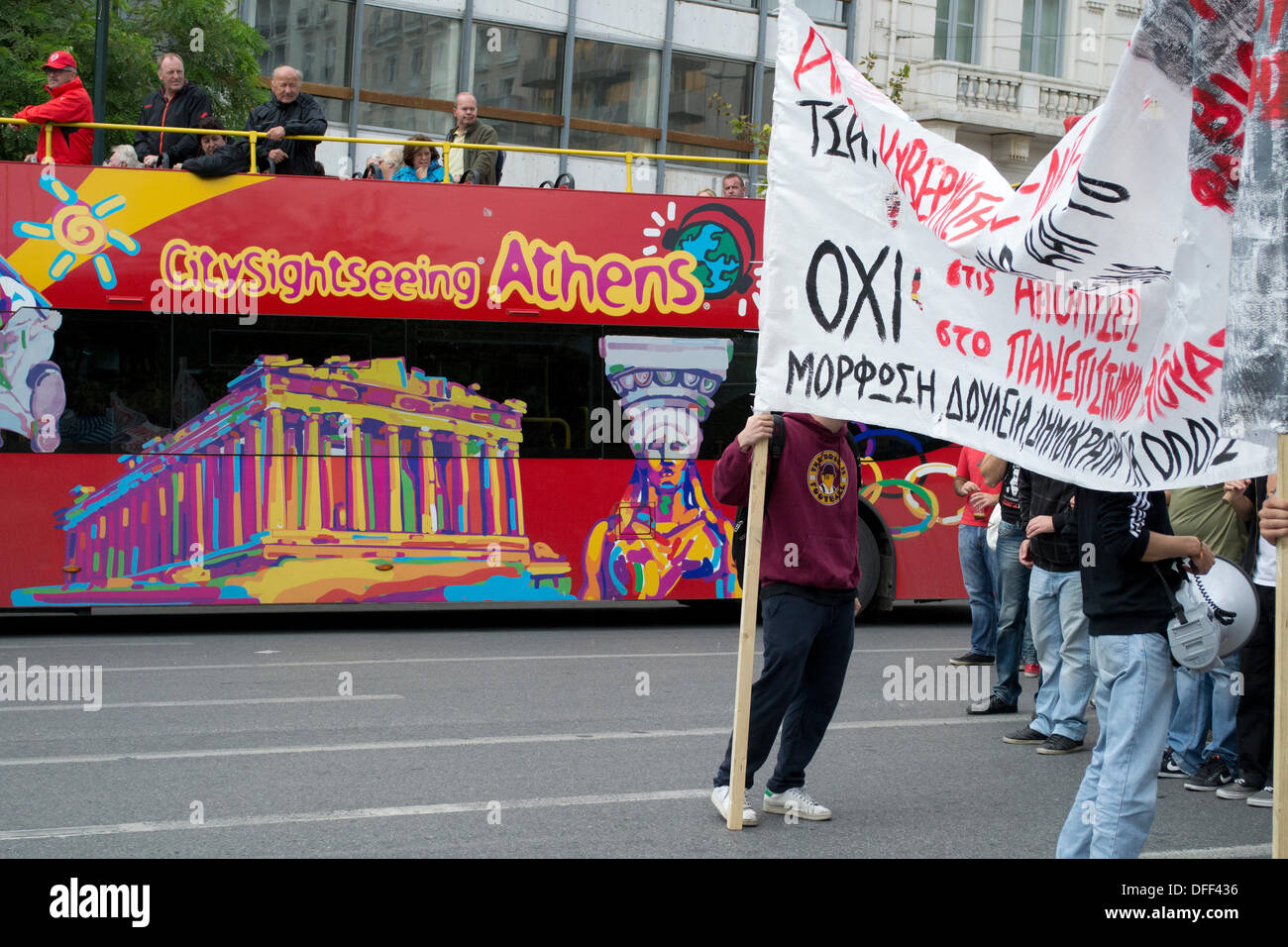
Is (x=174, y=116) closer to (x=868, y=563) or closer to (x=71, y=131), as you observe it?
(x=71, y=131)

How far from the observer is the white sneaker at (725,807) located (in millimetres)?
6031

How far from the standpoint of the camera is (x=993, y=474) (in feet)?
30.0

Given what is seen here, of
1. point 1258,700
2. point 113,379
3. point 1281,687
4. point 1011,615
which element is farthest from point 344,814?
point 113,379

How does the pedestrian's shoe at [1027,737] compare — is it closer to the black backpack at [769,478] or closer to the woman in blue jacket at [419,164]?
the black backpack at [769,478]

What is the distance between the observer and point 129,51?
55.1 ft

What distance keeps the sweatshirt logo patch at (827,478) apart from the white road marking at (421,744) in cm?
228

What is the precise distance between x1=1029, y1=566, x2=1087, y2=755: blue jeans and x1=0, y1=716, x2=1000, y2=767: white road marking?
Answer: 2.20ft

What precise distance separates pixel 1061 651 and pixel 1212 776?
0.99m

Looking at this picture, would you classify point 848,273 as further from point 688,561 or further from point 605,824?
point 688,561

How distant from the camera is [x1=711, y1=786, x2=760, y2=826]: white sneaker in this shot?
6031 millimetres

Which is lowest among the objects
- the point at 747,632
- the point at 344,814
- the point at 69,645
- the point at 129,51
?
the point at 69,645

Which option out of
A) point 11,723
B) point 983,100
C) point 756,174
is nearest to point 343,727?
point 11,723

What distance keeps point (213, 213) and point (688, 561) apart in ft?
16.5

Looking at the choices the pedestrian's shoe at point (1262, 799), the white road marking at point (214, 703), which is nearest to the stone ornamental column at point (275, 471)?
the white road marking at point (214, 703)
